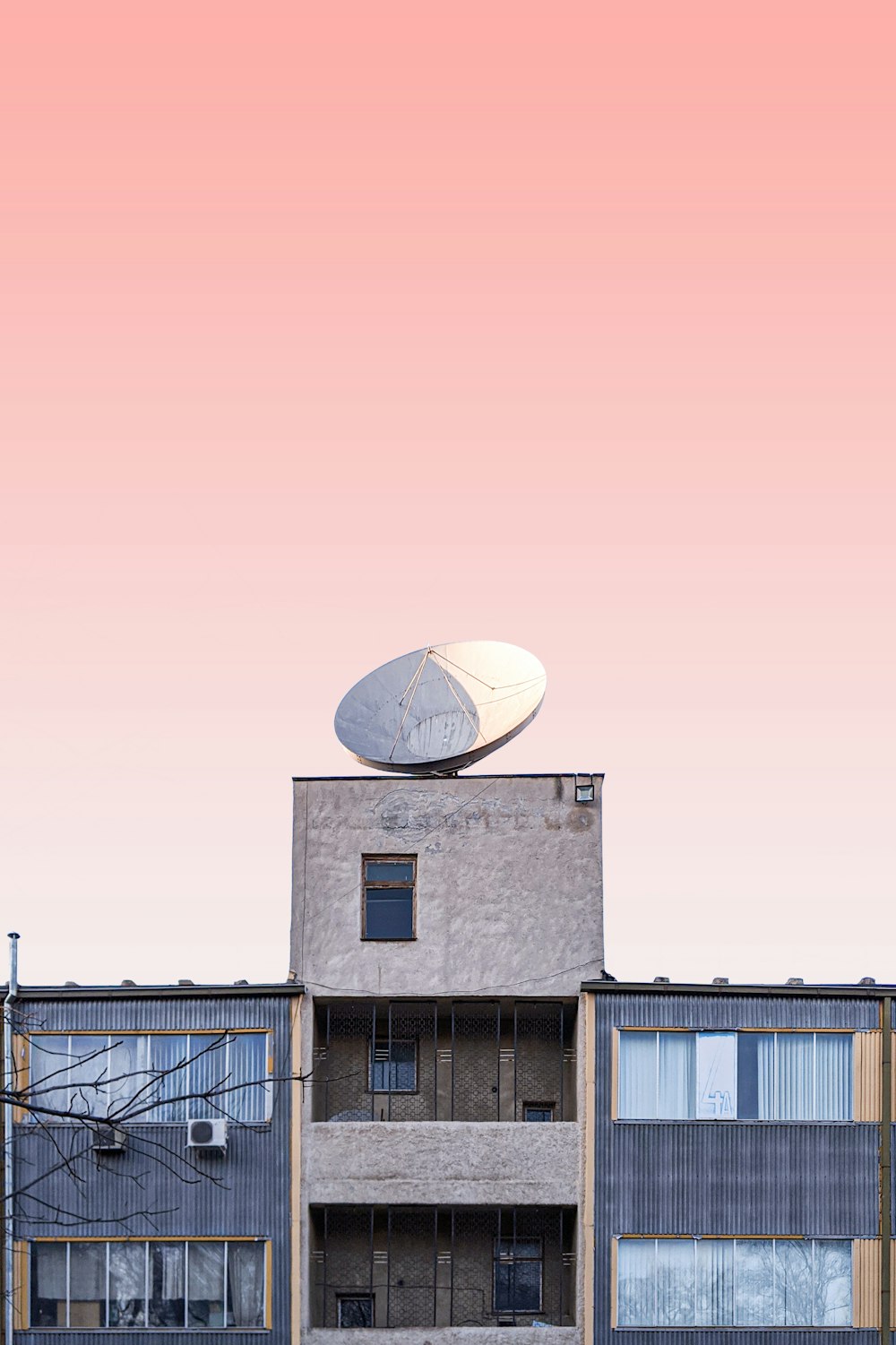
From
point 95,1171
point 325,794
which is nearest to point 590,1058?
point 325,794

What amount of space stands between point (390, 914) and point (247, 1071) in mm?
3992

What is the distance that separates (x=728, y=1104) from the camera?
29641mm

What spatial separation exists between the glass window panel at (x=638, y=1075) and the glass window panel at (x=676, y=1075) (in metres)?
0.15

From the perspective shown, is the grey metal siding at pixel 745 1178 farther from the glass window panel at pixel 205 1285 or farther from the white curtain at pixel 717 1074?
the glass window panel at pixel 205 1285

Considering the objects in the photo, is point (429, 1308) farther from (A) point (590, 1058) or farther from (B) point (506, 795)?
(B) point (506, 795)

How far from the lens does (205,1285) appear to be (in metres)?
29.3

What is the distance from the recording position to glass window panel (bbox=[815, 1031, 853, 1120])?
29.6 metres

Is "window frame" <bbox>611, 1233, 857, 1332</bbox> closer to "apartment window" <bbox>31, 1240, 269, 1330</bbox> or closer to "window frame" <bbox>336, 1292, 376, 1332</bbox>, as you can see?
"window frame" <bbox>336, 1292, 376, 1332</bbox>

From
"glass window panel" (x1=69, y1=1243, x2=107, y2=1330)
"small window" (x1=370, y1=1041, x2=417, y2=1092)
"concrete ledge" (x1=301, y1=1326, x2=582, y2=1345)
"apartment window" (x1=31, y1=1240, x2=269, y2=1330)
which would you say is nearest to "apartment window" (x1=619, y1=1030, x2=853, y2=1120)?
"concrete ledge" (x1=301, y1=1326, x2=582, y2=1345)

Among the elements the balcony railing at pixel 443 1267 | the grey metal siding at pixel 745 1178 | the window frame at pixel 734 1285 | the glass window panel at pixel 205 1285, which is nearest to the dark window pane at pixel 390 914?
the balcony railing at pixel 443 1267

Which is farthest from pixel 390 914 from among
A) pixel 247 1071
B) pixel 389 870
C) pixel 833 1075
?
pixel 833 1075

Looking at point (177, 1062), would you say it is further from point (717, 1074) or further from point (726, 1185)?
point (726, 1185)

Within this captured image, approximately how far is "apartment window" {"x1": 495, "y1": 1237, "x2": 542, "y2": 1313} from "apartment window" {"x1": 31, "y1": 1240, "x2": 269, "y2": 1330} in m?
4.79

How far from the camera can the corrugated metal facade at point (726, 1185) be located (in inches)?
1140
